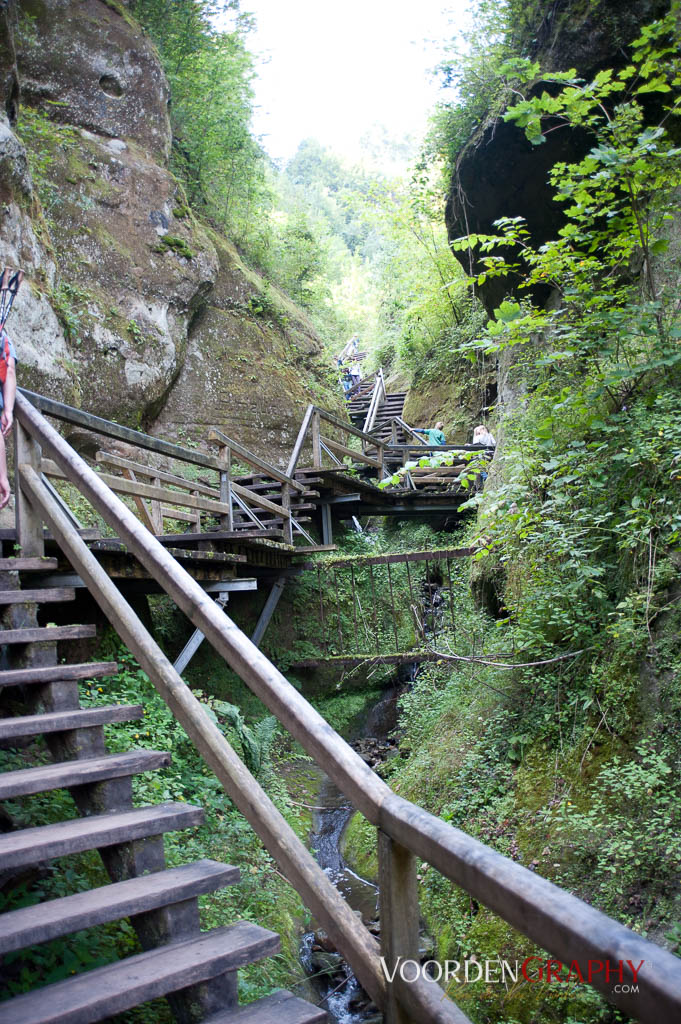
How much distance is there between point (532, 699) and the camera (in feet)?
17.4

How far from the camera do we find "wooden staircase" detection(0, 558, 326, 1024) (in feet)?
6.62

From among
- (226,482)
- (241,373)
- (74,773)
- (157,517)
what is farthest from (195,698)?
(241,373)

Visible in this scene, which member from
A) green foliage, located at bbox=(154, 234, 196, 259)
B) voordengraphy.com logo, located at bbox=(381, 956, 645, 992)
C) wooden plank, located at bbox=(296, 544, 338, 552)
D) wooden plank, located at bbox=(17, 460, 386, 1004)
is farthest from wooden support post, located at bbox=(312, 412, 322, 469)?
voordengraphy.com logo, located at bbox=(381, 956, 645, 992)

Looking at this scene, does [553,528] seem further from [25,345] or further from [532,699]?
[25,345]

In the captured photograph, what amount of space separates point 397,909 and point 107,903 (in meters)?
1.03

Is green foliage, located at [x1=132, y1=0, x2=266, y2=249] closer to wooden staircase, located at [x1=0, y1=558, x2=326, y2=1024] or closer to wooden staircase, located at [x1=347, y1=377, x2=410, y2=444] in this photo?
wooden staircase, located at [x1=347, y1=377, x2=410, y2=444]

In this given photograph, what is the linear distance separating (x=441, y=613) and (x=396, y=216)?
45.7 ft

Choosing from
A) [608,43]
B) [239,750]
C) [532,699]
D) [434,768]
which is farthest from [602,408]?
[608,43]

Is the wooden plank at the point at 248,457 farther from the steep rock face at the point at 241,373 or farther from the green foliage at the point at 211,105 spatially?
the green foliage at the point at 211,105

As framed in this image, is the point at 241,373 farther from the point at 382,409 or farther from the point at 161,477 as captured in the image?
the point at 382,409

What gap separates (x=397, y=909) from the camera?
71.4 inches

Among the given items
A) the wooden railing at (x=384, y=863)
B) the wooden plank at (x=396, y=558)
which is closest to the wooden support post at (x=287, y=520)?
the wooden plank at (x=396, y=558)

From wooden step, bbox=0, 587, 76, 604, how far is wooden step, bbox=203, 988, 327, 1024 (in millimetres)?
2314

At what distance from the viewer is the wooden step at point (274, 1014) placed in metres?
2.08
